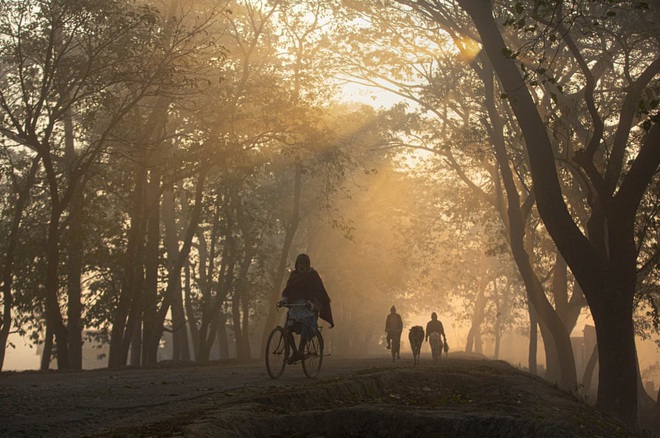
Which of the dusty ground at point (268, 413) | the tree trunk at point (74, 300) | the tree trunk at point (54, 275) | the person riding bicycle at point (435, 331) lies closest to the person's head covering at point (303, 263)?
the dusty ground at point (268, 413)

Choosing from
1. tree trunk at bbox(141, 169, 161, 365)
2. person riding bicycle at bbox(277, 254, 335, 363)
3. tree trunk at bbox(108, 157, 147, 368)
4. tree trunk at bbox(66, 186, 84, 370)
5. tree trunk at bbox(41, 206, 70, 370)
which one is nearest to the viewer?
person riding bicycle at bbox(277, 254, 335, 363)

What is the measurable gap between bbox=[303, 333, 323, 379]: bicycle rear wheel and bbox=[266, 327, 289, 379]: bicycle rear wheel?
328 mm

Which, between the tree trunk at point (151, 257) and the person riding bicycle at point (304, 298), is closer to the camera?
the person riding bicycle at point (304, 298)

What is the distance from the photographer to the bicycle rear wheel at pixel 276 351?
41.8 feet

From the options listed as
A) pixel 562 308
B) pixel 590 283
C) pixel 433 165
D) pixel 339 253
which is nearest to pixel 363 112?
pixel 433 165

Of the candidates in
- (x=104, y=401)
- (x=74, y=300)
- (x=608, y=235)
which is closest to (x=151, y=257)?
(x=74, y=300)

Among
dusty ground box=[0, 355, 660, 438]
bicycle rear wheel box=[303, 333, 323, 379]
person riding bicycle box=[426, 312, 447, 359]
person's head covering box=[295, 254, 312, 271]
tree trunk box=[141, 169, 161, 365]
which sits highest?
tree trunk box=[141, 169, 161, 365]

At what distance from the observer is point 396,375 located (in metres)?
14.0

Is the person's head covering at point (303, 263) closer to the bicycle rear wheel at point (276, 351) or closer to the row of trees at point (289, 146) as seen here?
the bicycle rear wheel at point (276, 351)

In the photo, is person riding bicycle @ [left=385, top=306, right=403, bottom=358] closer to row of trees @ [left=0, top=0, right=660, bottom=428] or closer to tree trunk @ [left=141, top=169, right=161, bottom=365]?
row of trees @ [left=0, top=0, right=660, bottom=428]

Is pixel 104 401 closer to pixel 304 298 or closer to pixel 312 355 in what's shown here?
pixel 304 298

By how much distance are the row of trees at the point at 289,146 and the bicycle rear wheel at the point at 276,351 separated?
5.10 meters

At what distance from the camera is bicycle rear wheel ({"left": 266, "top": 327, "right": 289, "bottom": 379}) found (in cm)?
1274

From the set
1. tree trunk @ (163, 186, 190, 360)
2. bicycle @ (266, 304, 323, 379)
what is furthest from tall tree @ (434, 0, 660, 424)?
tree trunk @ (163, 186, 190, 360)
